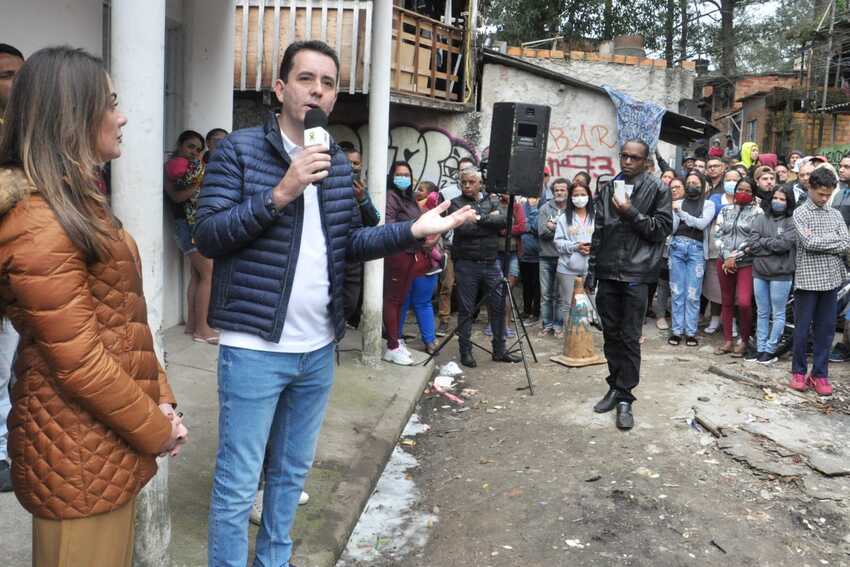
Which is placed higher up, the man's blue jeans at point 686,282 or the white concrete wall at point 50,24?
the white concrete wall at point 50,24

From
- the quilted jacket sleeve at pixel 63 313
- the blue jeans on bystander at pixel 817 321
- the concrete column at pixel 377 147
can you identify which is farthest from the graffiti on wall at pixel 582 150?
the quilted jacket sleeve at pixel 63 313

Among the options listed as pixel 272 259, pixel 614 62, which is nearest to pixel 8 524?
pixel 272 259

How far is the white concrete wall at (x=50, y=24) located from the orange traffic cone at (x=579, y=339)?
5271 millimetres

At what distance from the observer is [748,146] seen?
→ 50.2 ft

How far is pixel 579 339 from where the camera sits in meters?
8.43

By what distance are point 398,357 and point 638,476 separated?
3042 mm

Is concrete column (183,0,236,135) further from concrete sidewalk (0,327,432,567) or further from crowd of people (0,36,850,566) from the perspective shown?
crowd of people (0,36,850,566)

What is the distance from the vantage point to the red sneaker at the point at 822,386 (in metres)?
7.17

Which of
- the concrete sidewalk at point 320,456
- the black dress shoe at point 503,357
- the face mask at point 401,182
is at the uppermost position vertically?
the face mask at point 401,182

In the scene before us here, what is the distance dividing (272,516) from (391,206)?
→ 525 cm

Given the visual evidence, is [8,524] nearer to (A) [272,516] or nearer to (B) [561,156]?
(A) [272,516]

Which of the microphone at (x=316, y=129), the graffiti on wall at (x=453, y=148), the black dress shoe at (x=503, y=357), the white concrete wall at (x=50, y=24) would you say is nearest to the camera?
the microphone at (x=316, y=129)

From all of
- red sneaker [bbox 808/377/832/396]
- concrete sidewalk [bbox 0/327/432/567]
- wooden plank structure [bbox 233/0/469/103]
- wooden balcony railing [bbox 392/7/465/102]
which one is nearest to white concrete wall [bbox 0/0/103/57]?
concrete sidewalk [bbox 0/327/432/567]

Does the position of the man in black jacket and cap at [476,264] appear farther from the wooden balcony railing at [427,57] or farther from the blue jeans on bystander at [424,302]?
the wooden balcony railing at [427,57]
